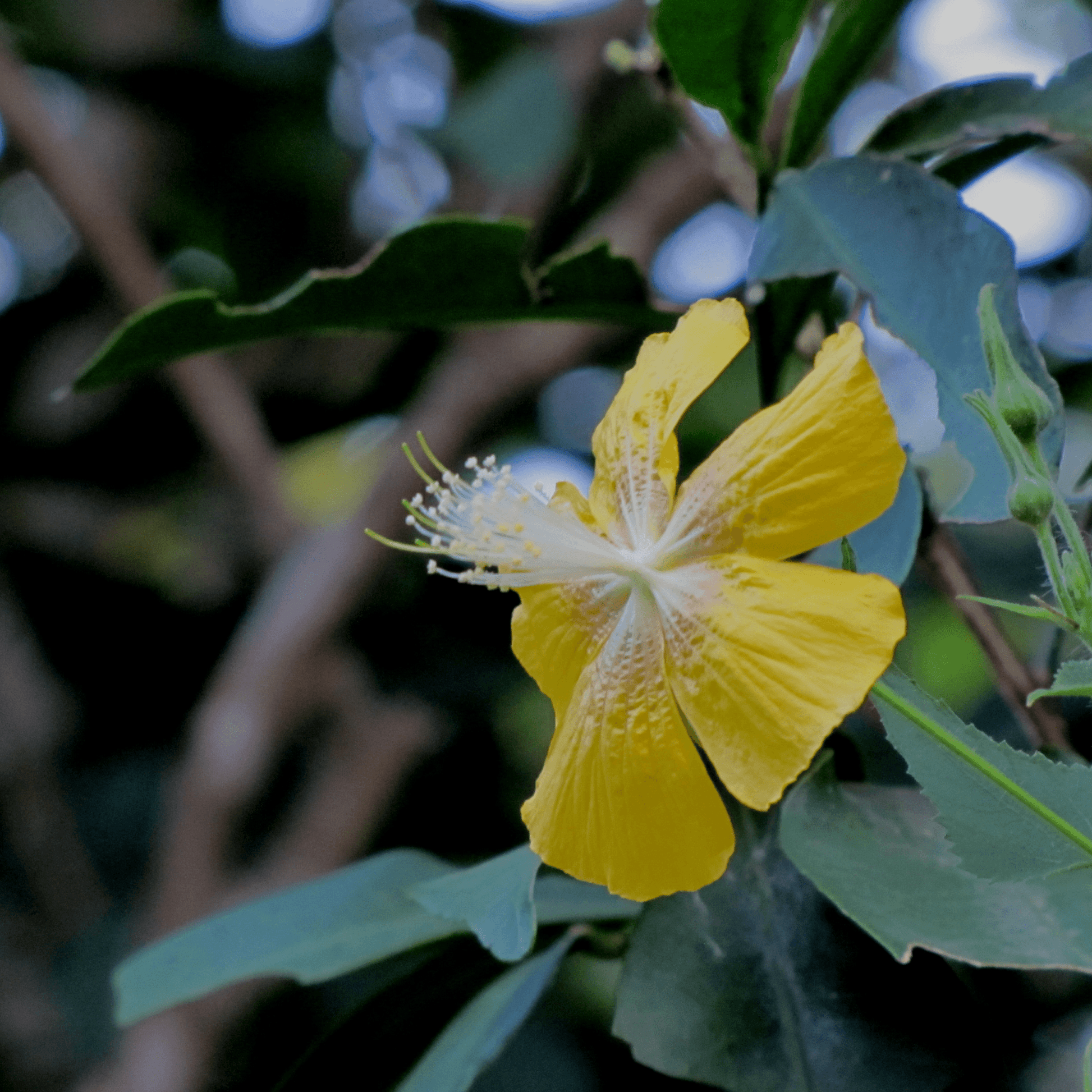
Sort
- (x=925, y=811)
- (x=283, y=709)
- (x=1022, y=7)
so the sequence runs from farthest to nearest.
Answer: (x=1022, y=7) < (x=283, y=709) < (x=925, y=811)

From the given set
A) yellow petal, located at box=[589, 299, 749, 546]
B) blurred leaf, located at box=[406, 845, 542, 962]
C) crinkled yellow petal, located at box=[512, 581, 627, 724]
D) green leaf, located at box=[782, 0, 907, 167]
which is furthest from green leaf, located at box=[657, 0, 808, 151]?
blurred leaf, located at box=[406, 845, 542, 962]

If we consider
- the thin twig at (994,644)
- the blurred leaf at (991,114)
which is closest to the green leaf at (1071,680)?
the thin twig at (994,644)

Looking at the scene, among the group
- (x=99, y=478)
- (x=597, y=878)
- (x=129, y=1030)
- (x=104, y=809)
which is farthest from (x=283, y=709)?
(x=597, y=878)

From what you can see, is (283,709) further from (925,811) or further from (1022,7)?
(1022,7)

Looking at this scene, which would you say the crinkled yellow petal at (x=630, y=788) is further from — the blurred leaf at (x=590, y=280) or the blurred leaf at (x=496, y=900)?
the blurred leaf at (x=590, y=280)

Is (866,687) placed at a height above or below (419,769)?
above

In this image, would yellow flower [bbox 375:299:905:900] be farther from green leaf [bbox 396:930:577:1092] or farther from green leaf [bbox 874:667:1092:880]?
green leaf [bbox 396:930:577:1092]
